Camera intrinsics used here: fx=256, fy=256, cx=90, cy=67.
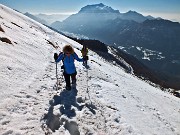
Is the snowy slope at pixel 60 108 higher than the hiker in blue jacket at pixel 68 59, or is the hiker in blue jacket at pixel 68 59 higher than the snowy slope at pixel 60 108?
the hiker in blue jacket at pixel 68 59

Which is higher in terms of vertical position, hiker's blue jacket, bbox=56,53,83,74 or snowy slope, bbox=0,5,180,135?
hiker's blue jacket, bbox=56,53,83,74

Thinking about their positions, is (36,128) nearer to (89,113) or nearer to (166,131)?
(89,113)

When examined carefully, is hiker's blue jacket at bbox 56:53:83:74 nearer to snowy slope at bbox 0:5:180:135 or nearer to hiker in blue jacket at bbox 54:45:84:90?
hiker in blue jacket at bbox 54:45:84:90

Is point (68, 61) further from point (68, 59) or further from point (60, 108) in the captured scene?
point (60, 108)

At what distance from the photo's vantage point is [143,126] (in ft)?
41.0

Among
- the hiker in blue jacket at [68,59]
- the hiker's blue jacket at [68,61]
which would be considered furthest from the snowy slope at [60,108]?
the hiker's blue jacket at [68,61]

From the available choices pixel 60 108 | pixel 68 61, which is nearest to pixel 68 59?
pixel 68 61

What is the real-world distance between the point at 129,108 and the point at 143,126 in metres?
2.08

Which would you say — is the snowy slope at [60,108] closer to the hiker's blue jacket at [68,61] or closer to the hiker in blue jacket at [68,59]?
the hiker in blue jacket at [68,59]

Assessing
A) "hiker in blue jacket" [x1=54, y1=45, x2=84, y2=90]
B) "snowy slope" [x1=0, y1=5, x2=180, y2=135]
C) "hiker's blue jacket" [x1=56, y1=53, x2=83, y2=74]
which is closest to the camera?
"snowy slope" [x1=0, y1=5, x2=180, y2=135]

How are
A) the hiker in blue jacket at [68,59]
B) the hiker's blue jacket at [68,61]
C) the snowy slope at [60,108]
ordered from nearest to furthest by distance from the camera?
1. the snowy slope at [60,108]
2. the hiker in blue jacket at [68,59]
3. the hiker's blue jacket at [68,61]

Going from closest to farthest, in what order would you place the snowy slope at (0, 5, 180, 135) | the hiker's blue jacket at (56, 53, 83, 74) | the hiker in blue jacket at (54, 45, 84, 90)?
the snowy slope at (0, 5, 180, 135)
the hiker in blue jacket at (54, 45, 84, 90)
the hiker's blue jacket at (56, 53, 83, 74)

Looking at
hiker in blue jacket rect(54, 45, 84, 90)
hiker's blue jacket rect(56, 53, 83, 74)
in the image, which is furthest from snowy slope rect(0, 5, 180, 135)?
hiker's blue jacket rect(56, 53, 83, 74)

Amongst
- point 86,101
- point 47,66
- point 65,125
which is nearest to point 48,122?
point 65,125
